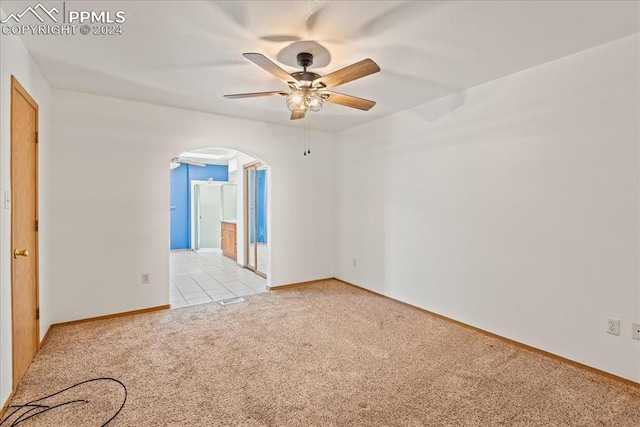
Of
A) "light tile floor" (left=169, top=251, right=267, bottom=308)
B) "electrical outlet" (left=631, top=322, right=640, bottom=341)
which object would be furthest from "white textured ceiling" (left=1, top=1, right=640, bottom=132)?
"light tile floor" (left=169, top=251, right=267, bottom=308)

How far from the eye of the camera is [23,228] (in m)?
2.43

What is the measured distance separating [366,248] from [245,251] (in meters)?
2.74

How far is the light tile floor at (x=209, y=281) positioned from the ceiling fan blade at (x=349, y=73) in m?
3.23

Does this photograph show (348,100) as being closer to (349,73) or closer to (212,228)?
(349,73)

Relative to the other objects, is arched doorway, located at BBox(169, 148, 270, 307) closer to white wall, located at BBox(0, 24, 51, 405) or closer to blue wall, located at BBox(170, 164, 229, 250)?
blue wall, located at BBox(170, 164, 229, 250)

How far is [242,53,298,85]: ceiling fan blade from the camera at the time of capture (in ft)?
6.47

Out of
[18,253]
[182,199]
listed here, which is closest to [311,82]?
[18,253]

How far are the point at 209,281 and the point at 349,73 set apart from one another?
4.32 m

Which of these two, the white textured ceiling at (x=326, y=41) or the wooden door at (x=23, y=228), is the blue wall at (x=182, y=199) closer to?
the white textured ceiling at (x=326, y=41)

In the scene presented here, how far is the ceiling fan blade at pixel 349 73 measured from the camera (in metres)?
2.12

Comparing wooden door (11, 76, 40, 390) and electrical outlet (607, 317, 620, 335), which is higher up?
wooden door (11, 76, 40, 390)

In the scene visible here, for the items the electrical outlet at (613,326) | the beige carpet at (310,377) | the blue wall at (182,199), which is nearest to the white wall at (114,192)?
the beige carpet at (310,377)

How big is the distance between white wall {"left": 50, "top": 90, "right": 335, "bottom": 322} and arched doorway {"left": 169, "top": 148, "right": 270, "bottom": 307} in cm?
95

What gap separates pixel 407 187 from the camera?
4090mm
